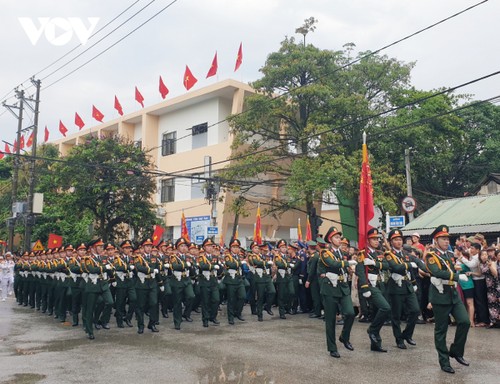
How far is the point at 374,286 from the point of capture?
8430mm

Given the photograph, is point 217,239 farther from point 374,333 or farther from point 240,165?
point 374,333

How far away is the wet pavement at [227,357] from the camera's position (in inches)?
268

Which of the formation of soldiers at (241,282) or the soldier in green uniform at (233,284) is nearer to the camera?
the formation of soldiers at (241,282)

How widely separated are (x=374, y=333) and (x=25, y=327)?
319 inches

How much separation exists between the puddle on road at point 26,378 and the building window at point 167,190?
2991 cm

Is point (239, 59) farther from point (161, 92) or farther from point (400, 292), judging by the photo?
point (400, 292)

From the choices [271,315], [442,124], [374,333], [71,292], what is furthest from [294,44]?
[374,333]

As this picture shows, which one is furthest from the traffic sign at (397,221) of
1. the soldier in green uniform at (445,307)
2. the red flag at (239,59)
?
the red flag at (239,59)

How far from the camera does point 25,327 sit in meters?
12.2

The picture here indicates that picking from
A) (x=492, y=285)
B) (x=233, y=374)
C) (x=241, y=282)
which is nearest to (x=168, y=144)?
(x=241, y=282)

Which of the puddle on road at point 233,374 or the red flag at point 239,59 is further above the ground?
the red flag at point 239,59

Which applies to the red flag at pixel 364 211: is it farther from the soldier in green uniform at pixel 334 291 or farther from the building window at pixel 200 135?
the building window at pixel 200 135

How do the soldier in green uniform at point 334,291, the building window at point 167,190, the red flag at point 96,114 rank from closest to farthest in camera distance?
the soldier in green uniform at point 334,291, the building window at point 167,190, the red flag at point 96,114

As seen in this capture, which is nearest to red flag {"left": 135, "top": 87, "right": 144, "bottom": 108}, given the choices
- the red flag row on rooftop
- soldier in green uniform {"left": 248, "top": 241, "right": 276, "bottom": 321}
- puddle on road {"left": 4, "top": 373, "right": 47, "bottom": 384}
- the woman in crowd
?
the red flag row on rooftop
